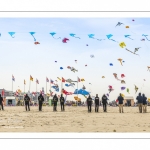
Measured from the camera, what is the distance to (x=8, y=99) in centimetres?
4903

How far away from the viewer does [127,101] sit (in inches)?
2029
